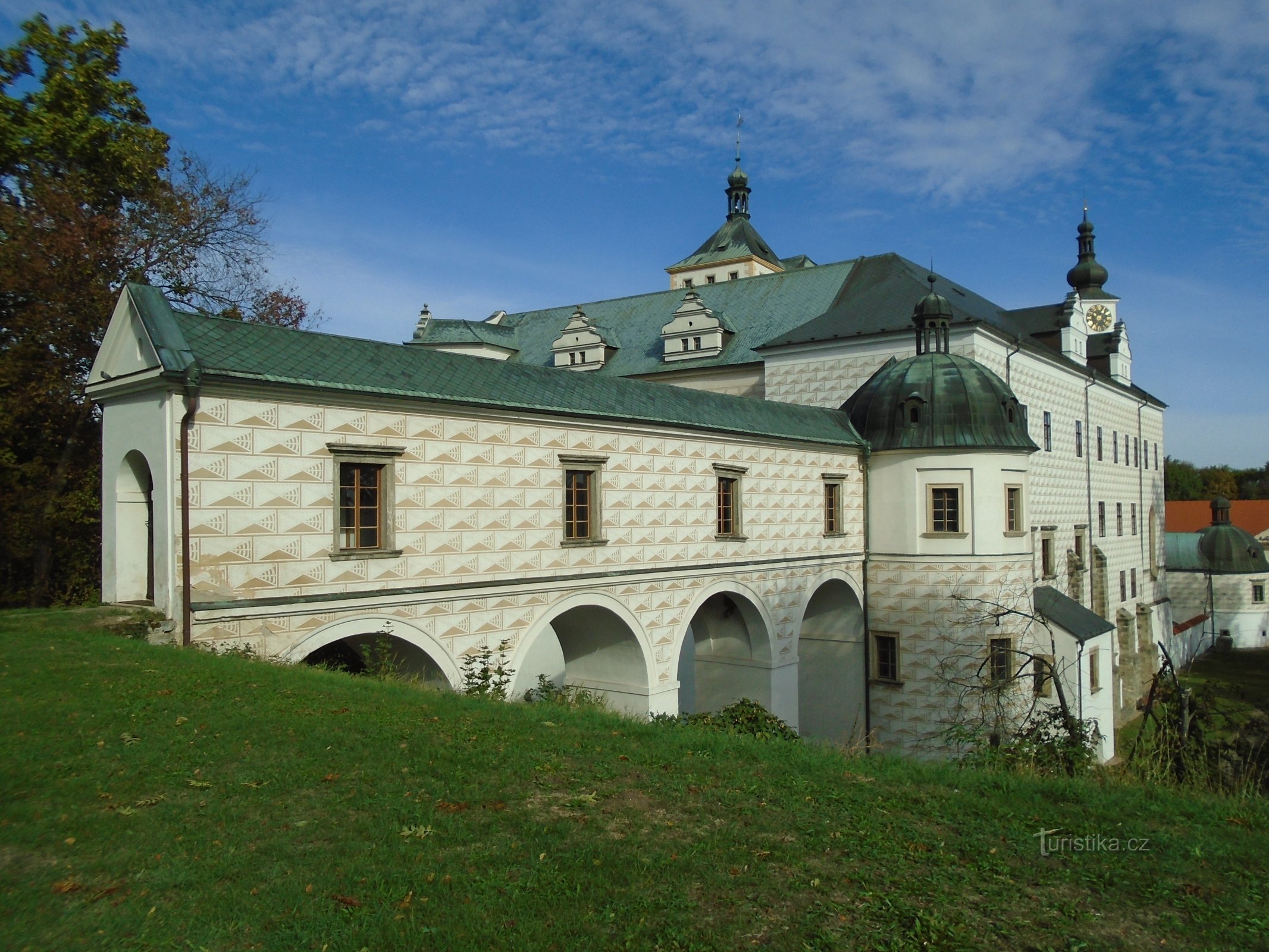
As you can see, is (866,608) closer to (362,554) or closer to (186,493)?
(362,554)

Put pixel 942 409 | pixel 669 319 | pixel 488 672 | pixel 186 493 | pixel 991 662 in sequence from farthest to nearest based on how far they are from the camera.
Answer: pixel 669 319, pixel 942 409, pixel 991 662, pixel 488 672, pixel 186 493

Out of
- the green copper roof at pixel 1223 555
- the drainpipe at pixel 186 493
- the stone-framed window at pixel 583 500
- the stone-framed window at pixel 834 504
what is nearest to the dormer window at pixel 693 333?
the stone-framed window at pixel 834 504

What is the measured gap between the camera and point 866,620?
2173cm

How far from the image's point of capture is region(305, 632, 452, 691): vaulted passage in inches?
460

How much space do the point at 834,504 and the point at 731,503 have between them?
414cm

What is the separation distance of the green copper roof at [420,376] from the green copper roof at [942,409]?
14.1ft

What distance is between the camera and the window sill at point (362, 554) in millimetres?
11188

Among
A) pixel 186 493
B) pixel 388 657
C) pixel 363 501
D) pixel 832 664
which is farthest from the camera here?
→ pixel 832 664

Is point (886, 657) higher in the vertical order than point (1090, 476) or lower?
lower

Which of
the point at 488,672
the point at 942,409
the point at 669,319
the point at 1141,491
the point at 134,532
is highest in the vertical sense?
the point at 669,319

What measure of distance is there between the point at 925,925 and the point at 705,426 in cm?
1261

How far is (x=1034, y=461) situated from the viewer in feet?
86.8

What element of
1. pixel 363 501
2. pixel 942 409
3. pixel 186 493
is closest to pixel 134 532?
pixel 186 493

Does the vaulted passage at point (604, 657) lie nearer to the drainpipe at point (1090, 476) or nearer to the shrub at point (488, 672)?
the shrub at point (488, 672)
